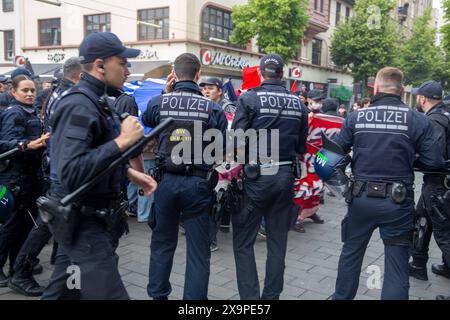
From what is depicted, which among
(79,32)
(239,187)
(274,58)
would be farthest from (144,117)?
(79,32)

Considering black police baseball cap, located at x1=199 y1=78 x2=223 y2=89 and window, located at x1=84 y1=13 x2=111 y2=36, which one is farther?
window, located at x1=84 y1=13 x2=111 y2=36

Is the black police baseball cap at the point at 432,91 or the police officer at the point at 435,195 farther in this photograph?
the black police baseball cap at the point at 432,91

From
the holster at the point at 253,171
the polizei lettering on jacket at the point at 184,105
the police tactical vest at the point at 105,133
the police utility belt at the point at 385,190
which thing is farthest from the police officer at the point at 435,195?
the police tactical vest at the point at 105,133

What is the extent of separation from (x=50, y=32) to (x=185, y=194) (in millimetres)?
25457

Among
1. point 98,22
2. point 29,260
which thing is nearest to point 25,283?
point 29,260

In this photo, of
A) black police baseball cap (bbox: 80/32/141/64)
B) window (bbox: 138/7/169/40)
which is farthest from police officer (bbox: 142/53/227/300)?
window (bbox: 138/7/169/40)

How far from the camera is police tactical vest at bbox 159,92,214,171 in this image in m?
3.61

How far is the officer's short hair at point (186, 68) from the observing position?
12.2 feet

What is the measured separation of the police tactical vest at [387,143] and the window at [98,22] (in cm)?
2175

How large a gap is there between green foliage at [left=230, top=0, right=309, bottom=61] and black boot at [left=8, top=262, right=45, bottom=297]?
1856 centimetres

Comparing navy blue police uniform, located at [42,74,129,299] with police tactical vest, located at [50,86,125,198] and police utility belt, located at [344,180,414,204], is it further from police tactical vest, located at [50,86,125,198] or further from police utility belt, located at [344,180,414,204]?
police utility belt, located at [344,180,414,204]

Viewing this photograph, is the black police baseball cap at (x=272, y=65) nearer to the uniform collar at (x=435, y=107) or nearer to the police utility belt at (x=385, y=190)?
the police utility belt at (x=385, y=190)

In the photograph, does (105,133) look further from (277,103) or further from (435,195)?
(435,195)

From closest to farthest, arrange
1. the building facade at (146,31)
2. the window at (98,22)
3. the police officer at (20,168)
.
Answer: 1. the police officer at (20,168)
2. the building facade at (146,31)
3. the window at (98,22)
